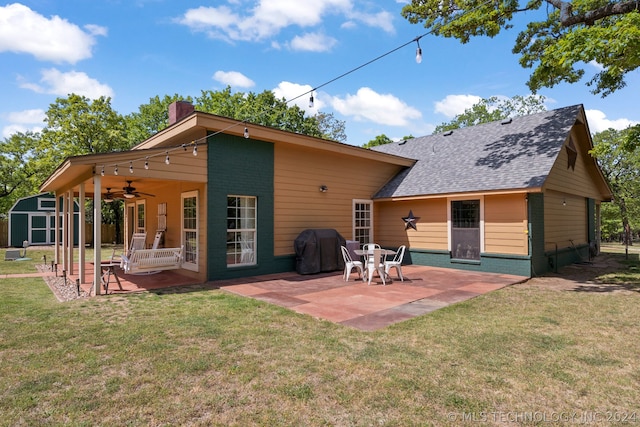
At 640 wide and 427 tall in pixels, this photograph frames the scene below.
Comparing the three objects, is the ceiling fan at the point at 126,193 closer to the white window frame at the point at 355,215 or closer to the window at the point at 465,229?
the white window frame at the point at 355,215

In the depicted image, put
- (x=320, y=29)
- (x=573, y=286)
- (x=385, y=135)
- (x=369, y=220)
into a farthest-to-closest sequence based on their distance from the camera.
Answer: (x=385, y=135), (x=369, y=220), (x=320, y=29), (x=573, y=286)

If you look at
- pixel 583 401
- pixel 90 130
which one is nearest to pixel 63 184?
pixel 583 401

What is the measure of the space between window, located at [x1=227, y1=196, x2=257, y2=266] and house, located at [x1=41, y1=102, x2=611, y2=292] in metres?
→ 0.03

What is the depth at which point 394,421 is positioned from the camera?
252 centimetres

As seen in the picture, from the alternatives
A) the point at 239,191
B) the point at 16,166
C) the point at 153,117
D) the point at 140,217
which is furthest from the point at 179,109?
the point at 16,166

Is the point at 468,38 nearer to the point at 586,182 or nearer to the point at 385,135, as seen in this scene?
the point at 586,182

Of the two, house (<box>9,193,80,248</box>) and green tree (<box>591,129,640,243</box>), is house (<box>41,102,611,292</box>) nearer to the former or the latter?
house (<box>9,193,80,248</box>)

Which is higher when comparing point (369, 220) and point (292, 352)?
point (369, 220)

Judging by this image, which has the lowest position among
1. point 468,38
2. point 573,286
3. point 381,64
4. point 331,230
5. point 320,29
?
point 573,286

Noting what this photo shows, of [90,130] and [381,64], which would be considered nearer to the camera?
[381,64]

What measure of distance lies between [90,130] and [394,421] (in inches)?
1022


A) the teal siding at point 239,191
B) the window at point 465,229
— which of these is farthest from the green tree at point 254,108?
the window at point 465,229

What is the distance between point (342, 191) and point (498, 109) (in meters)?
37.6

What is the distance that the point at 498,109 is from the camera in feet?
134
